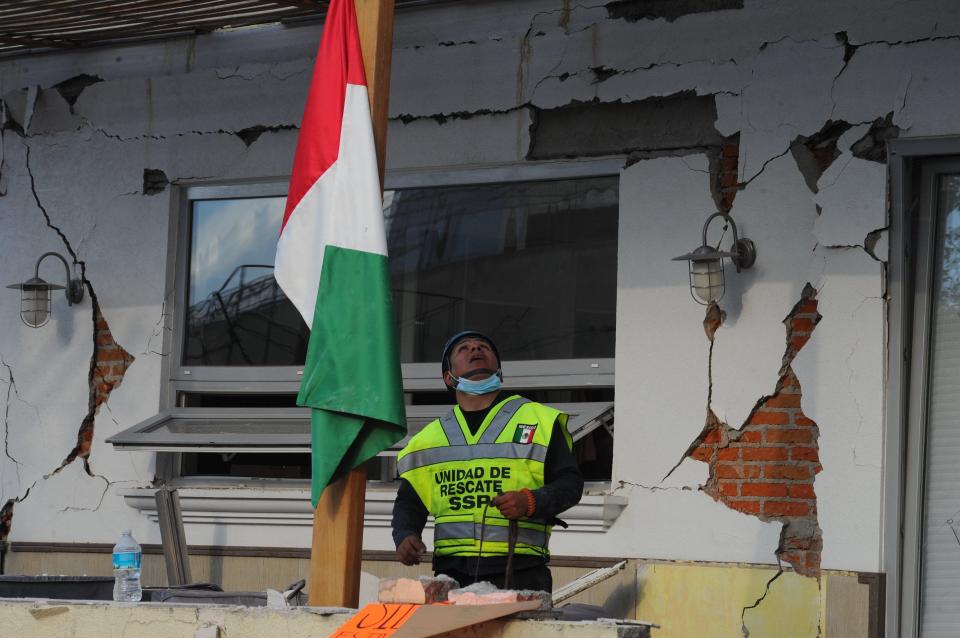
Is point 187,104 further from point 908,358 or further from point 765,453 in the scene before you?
point 908,358

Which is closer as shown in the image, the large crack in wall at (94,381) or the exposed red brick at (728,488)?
the exposed red brick at (728,488)

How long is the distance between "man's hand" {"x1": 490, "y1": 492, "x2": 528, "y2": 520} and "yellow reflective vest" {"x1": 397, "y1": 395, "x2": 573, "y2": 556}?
186 millimetres

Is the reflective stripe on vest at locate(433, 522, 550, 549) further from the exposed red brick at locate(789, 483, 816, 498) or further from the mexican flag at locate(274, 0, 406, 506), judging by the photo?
the exposed red brick at locate(789, 483, 816, 498)

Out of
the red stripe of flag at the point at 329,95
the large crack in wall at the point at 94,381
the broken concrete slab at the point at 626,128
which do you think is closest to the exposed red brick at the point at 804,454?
the broken concrete slab at the point at 626,128

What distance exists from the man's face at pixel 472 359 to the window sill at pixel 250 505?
6.19ft

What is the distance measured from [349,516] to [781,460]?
2.58m

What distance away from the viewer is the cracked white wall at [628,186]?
5.86 m

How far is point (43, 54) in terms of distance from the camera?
25.1ft

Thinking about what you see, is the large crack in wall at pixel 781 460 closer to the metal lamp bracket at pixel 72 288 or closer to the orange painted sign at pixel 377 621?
the orange painted sign at pixel 377 621

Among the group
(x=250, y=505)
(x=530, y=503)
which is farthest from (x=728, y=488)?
(x=250, y=505)

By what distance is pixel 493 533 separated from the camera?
4473 millimetres

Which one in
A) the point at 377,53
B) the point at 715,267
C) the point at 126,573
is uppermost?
the point at 377,53

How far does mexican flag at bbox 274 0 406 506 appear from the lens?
13.1 feet

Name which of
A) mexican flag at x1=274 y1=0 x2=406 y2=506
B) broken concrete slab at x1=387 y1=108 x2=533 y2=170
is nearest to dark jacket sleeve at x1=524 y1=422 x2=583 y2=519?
mexican flag at x1=274 y1=0 x2=406 y2=506
